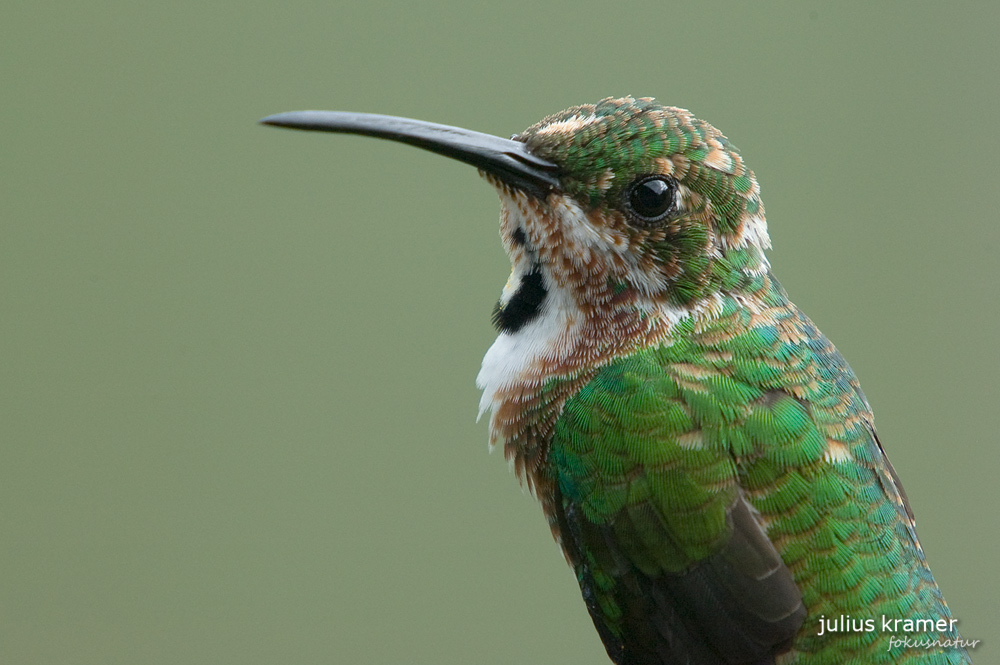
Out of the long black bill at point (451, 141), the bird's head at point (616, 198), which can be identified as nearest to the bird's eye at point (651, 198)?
the bird's head at point (616, 198)

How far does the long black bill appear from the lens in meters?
1.58

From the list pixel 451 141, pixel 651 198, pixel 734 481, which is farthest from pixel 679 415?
pixel 451 141

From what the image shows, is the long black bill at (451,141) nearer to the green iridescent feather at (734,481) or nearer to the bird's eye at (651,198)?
the bird's eye at (651,198)

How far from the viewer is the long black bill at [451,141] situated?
1.58m

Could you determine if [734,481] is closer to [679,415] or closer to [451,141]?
[679,415]

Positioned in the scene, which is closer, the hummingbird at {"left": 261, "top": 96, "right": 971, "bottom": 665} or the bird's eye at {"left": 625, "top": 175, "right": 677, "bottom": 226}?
the hummingbird at {"left": 261, "top": 96, "right": 971, "bottom": 665}

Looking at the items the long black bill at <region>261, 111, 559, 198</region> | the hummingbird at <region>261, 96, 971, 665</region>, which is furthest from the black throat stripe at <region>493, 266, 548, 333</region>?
the long black bill at <region>261, 111, 559, 198</region>

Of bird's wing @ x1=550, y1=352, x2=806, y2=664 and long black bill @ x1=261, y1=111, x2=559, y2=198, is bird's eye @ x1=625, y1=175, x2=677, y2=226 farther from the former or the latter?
bird's wing @ x1=550, y1=352, x2=806, y2=664

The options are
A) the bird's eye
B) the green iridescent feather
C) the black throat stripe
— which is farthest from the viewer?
the black throat stripe

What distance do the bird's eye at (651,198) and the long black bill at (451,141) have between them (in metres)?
0.13

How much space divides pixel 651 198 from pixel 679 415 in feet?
1.20

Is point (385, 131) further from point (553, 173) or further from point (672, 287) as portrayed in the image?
point (672, 287)

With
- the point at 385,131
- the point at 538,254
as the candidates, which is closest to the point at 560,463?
the point at 538,254

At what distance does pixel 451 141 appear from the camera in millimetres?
1587
